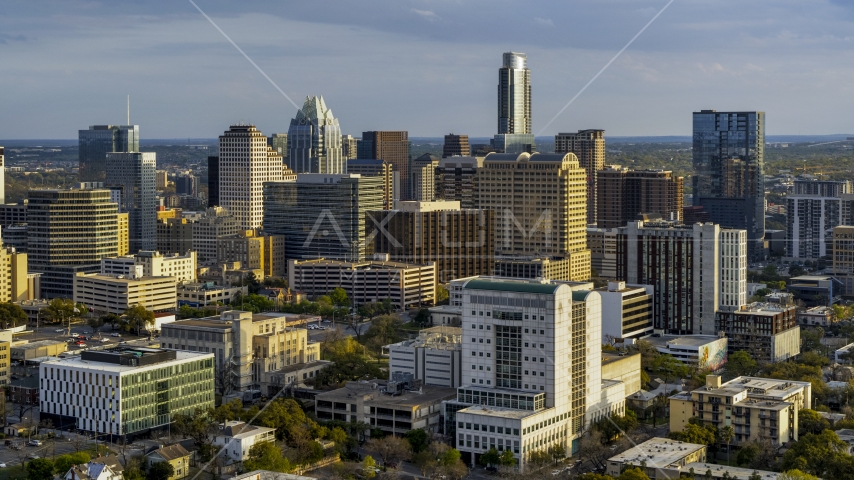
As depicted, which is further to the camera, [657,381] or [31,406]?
[657,381]

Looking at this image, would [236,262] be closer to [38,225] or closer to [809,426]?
[38,225]

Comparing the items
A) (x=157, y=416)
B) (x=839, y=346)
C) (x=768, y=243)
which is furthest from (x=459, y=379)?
(x=768, y=243)

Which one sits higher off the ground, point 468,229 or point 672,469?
point 468,229

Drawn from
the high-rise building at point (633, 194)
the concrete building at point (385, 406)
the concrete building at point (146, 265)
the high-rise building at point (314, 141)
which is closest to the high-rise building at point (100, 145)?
the high-rise building at point (314, 141)

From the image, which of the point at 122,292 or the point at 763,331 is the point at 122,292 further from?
the point at 763,331

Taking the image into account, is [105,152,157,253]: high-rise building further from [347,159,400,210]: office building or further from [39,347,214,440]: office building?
[39,347,214,440]: office building

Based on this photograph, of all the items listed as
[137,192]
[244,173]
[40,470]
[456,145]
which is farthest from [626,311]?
[456,145]

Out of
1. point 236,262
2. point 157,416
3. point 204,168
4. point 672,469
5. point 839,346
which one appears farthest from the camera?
point 204,168

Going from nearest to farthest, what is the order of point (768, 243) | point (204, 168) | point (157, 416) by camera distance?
point (157, 416) < point (768, 243) < point (204, 168)
